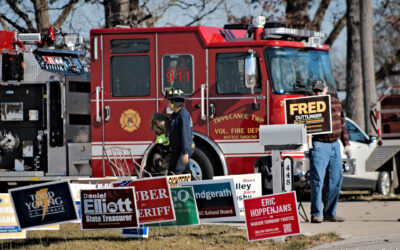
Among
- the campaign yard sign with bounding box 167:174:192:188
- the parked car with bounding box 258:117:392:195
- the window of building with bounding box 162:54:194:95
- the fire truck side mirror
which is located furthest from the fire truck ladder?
the campaign yard sign with bounding box 167:174:192:188

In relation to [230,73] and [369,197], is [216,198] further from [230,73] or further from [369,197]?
[369,197]

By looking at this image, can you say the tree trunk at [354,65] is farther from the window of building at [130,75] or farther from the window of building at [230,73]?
the window of building at [130,75]

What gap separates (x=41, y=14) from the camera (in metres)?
26.4

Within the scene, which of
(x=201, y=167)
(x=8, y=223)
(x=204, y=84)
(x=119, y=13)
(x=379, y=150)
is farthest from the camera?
(x=119, y=13)

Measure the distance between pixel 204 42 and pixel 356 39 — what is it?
928 centimetres

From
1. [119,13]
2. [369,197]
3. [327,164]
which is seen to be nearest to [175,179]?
[327,164]

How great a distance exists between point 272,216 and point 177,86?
19.6 ft

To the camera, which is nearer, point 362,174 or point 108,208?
point 108,208

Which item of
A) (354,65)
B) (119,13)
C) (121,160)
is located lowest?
(121,160)

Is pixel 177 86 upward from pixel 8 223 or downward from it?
upward

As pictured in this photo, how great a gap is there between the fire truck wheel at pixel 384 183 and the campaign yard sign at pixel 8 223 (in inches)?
368

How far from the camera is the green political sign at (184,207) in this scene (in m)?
→ 9.39

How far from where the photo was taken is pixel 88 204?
919cm

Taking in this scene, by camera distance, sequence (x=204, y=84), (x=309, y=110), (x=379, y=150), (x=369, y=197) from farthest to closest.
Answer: (x=369, y=197)
(x=379, y=150)
(x=204, y=84)
(x=309, y=110)
